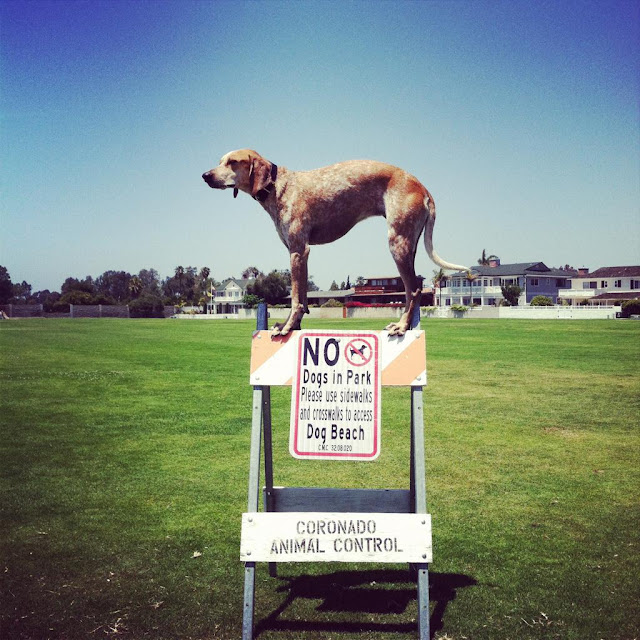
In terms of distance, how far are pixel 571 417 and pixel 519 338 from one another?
2029cm

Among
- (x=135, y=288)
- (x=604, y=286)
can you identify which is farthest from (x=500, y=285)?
(x=135, y=288)

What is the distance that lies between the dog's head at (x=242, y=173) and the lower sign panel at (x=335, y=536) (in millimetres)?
2497

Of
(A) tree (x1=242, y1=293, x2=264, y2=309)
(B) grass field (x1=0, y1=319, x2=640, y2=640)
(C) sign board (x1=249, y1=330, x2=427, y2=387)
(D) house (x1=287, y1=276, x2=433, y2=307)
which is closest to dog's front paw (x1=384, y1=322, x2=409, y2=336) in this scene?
(C) sign board (x1=249, y1=330, x2=427, y2=387)

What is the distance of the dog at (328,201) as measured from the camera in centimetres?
437

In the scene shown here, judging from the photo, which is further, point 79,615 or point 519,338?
point 519,338

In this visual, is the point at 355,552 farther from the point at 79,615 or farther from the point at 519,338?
the point at 519,338

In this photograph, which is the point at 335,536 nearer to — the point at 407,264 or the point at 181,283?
the point at 407,264

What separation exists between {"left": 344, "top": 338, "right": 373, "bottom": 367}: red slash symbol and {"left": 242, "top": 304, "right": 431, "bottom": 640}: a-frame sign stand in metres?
0.41

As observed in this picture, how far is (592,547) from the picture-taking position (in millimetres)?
5559

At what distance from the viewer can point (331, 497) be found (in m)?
4.57

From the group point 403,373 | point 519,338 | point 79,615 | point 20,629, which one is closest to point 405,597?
point 403,373

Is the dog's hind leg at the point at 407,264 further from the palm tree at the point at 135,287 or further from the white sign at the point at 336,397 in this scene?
the palm tree at the point at 135,287

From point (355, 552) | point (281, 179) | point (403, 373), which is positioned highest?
point (281, 179)

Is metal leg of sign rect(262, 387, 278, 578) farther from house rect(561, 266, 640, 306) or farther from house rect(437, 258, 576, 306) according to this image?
house rect(561, 266, 640, 306)
